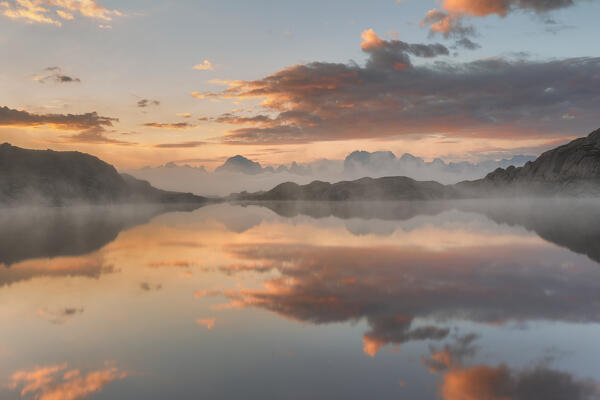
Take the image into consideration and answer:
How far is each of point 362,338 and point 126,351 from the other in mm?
8160

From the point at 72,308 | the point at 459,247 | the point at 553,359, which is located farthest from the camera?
the point at 459,247

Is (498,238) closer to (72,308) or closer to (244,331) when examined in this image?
(244,331)

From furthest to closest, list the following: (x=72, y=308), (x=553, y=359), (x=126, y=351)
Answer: (x=72, y=308) < (x=126, y=351) < (x=553, y=359)

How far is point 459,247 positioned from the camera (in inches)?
1524

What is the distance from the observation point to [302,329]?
15.0 meters

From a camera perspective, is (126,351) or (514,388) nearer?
(514,388)

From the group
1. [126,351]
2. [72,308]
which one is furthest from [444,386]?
[72,308]

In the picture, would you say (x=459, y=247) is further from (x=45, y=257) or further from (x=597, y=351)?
(x=45, y=257)

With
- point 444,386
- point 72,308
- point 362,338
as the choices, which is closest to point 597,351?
point 444,386

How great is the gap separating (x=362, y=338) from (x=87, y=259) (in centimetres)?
2753

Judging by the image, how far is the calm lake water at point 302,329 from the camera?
10.9 meters

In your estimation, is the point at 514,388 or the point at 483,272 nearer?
the point at 514,388

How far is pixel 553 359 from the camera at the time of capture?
12320mm

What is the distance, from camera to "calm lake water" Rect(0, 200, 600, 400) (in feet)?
35.7
